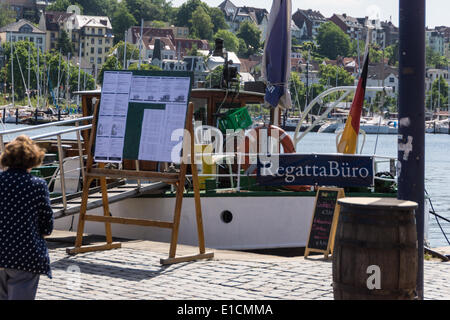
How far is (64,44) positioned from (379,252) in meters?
188

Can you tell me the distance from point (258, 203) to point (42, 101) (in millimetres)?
107373

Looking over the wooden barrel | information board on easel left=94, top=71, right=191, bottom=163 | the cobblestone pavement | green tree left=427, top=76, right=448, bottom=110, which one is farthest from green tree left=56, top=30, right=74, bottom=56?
the wooden barrel

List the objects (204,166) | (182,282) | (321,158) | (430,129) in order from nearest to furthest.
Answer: (182,282), (321,158), (204,166), (430,129)

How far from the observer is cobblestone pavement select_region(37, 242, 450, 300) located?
7645 mm

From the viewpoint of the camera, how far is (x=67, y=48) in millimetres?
189125

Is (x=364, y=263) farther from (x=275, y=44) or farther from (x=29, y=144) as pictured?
(x=275, y=44)

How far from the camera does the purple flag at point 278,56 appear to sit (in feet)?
45.7

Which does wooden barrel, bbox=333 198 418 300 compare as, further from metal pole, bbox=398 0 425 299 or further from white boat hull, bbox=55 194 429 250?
white boat hull, bbox=55 194 429 250

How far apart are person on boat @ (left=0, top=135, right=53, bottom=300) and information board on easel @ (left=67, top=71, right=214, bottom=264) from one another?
3470 millimetres

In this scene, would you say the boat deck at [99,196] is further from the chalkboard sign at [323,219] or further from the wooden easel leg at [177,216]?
the chalkboard sign at [323,219]

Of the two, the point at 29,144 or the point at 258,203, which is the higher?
the point at 29,144

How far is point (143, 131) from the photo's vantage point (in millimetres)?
9820

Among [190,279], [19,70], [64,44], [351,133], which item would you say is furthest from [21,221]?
[64,44]
